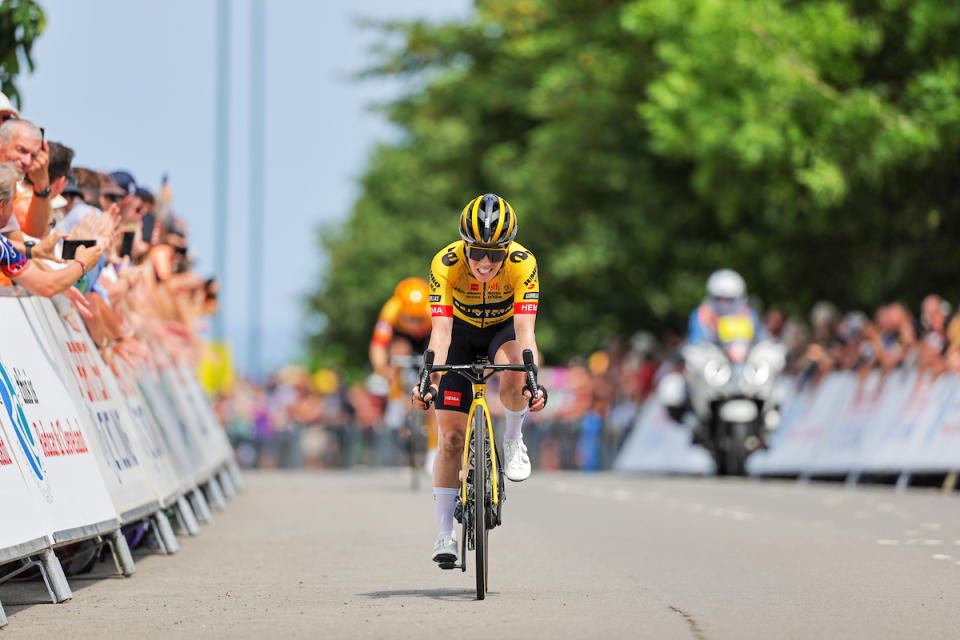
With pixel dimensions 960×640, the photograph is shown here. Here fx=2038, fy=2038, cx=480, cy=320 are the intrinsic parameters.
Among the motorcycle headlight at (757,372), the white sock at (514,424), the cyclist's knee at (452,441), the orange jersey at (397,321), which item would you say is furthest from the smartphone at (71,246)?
the motorcycle headlight at (757,372)

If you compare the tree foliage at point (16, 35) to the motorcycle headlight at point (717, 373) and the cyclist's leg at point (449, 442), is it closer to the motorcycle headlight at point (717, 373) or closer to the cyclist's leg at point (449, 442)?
the cyclist's leg at point (449, 442)

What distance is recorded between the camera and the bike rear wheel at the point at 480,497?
9.73 m

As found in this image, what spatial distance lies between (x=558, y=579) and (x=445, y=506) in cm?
77

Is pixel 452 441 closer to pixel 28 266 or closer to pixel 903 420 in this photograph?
pixel 28 266

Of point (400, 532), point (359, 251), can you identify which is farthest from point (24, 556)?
point (359, 251)

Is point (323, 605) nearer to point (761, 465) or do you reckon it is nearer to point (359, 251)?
point (761, 465)

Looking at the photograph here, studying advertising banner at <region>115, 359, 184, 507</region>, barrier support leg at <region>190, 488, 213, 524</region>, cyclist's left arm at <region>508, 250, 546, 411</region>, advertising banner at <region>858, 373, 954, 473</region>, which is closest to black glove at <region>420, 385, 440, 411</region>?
cyclist's left arm at <region>508, 250, 546, 411</region>

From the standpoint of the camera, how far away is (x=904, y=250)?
28.8 meters

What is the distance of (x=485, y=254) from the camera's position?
33.4 feet

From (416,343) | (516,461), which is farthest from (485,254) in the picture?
(416,343)

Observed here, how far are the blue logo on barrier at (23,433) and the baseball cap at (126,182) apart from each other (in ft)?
14.6

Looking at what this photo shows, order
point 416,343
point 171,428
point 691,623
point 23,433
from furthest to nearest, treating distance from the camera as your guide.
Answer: point 416,343 < point 171,428 < point 23,433 < point 691,623

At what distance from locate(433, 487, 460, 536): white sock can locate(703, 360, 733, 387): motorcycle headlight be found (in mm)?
14681

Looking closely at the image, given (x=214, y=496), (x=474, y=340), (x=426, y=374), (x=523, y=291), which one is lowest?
(x=214, y=496)
